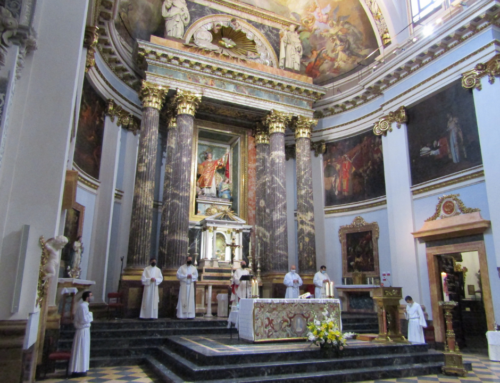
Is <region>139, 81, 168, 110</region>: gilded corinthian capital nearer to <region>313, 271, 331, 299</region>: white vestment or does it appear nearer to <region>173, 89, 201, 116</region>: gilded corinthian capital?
<region>173, 89, 201, 116</region>: gilded corinthian capital

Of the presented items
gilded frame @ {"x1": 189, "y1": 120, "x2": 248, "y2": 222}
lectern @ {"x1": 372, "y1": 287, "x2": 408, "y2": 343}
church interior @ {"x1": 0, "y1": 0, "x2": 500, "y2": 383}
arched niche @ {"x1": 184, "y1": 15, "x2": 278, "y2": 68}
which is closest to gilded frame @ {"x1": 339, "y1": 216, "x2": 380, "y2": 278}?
church interior @ {"x1": 0, "y1": 0, "x2": 500, "y2": 383}

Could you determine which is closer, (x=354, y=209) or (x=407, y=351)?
(x=407, y=351)

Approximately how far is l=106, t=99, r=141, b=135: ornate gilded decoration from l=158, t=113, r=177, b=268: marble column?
56.2 inches

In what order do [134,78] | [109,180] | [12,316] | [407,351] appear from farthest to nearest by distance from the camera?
[134,78] → [109,180] → [407,351] → [12,316]

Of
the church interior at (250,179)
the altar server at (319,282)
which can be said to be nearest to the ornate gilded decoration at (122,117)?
the church interior at (250,179)

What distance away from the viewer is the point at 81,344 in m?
7.05

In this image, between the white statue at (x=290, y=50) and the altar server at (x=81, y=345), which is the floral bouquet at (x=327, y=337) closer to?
the altar server at (x=81, y=345)

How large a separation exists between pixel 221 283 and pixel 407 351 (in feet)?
21.3

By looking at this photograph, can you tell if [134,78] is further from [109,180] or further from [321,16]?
[321,16]

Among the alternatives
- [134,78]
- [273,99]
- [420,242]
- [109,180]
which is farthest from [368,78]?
[109,180]

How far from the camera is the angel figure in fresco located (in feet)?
51.1

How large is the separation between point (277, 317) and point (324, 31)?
13085 mm

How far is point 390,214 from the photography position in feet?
46.1

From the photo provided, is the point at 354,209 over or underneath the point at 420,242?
over
